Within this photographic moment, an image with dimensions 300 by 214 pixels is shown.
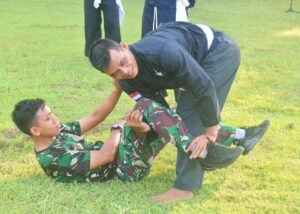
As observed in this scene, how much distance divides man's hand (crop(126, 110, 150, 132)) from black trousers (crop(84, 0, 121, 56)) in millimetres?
3250

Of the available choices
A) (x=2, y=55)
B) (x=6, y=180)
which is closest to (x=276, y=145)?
(x=6, y=180)

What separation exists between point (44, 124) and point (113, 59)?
0.78m

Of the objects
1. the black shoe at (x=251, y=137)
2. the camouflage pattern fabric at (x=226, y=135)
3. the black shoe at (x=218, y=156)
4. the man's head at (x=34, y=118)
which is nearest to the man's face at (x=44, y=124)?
the man's head at (x=34, y=118)

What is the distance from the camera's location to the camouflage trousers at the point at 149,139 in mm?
2973

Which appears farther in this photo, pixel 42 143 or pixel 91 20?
pixel 91 20

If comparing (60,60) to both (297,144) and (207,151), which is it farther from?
(207,151)

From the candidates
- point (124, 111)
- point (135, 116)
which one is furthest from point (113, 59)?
point (124, 111)

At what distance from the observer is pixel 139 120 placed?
2.98 metres

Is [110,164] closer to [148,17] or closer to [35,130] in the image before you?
[35,130]

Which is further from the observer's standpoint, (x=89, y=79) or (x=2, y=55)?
(x=2, y=55)

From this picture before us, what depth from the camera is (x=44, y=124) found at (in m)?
3.22

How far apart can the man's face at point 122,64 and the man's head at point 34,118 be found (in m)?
0.67

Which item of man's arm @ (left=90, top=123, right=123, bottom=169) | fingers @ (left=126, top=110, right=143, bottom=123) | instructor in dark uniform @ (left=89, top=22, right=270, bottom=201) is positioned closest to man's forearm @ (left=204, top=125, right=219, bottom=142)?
instructor in dark uniform @ (left=89, top=22, right=270, bottom=201)

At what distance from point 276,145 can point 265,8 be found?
11.7 metres
